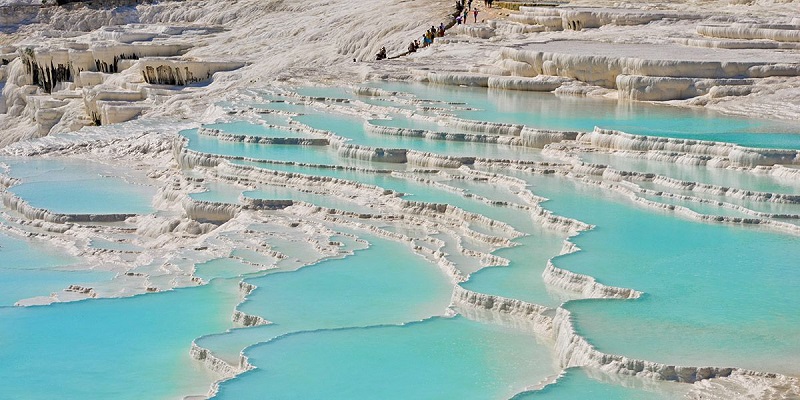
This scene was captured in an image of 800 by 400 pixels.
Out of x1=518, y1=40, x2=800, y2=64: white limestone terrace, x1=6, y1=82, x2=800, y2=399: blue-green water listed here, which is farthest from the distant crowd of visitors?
x1=6, y1=82, x2=800, y2=399: blue-green water

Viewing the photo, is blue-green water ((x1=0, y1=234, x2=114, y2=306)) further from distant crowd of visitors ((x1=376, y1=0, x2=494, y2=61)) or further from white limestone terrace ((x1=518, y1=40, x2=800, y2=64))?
distant crowd of visitors ((x1=376, y1=0, x2=494, y2=61))

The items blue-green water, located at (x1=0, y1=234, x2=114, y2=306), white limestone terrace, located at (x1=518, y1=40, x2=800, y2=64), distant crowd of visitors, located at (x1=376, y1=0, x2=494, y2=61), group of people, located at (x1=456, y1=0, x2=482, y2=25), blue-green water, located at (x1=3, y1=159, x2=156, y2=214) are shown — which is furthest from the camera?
group of people, located at (x1=456, y1=0, x2=482, y2=25)

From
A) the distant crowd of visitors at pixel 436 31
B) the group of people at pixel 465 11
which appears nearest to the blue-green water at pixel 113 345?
the distant crowd of visitors at pixel 436 31

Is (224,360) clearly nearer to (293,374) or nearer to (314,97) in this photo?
(293,374)

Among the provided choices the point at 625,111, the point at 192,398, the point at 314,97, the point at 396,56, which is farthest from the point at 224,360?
the point at 396,56

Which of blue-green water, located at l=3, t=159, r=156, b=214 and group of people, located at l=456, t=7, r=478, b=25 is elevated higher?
group of people, located at l=456, t=7, r=478, b=25

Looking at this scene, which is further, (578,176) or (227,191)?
(227,191)

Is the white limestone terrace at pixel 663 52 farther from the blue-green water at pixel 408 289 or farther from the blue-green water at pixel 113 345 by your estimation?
the blue-green water at pixel 113 345

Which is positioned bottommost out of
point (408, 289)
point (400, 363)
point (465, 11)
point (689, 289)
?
point (408, 289)

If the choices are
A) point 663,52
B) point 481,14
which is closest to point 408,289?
point 663,52

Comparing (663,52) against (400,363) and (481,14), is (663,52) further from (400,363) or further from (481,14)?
(400,363)

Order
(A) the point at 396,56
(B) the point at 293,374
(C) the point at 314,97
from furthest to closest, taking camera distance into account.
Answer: (A) the point at 396,56, (C) the point at 314,97, (B) the point at 293,374
